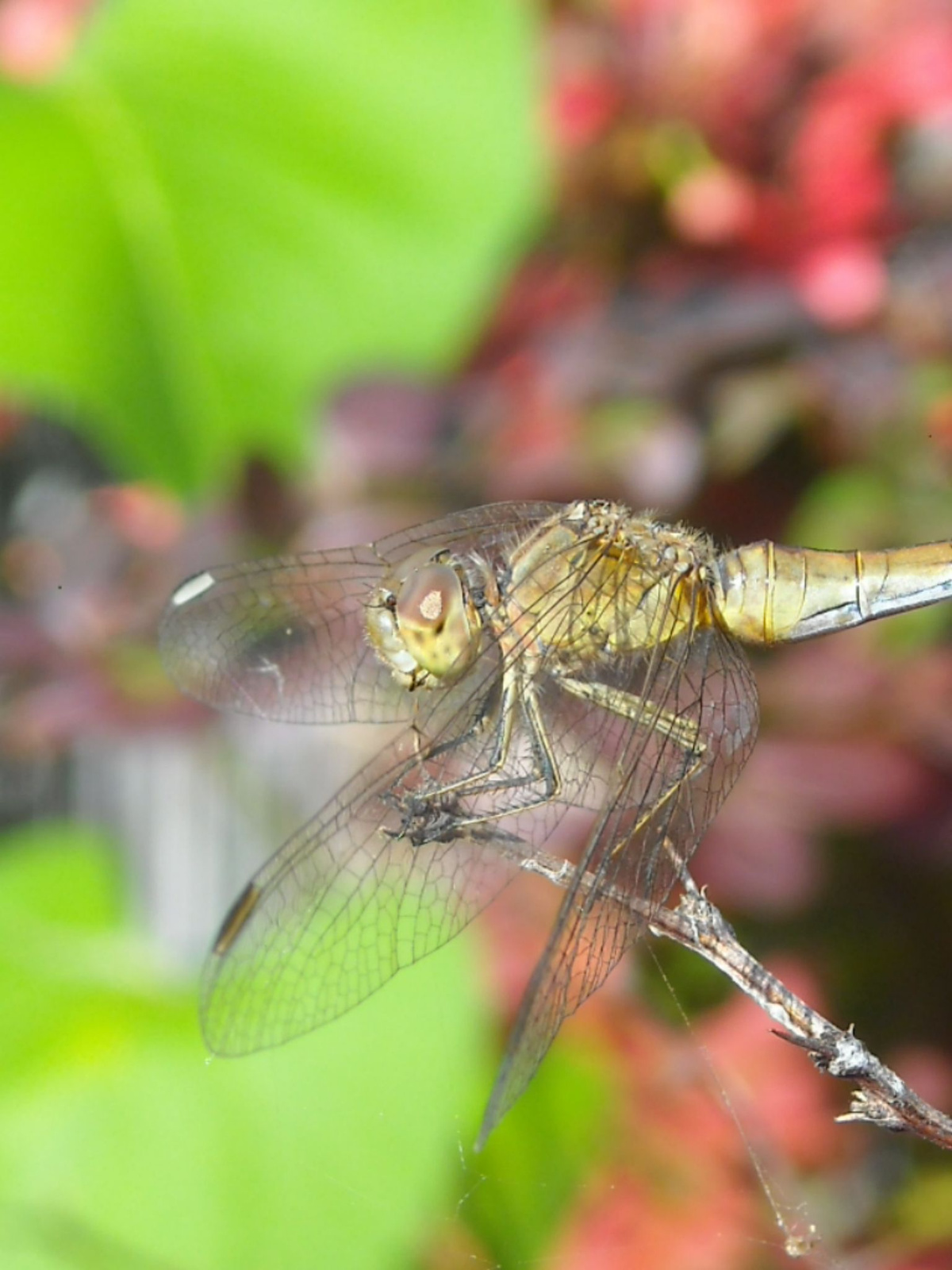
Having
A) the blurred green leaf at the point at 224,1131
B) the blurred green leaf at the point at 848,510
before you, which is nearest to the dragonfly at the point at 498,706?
the blurred green leaf at the point at 224,1131

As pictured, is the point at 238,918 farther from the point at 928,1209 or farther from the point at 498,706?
the point at 928,1209

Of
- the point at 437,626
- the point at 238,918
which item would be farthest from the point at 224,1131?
the point at 437,626

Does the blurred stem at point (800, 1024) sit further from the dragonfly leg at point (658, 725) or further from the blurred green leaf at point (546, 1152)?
the blurred green leaf at point (546, 1152)

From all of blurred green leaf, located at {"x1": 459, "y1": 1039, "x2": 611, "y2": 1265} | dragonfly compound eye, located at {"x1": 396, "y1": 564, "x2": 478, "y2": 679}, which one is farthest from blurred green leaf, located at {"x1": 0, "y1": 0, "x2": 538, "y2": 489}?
blurred green leaf, located at {"x1": 459, "y1": 1039, "x2": 611, "y2": 1265}

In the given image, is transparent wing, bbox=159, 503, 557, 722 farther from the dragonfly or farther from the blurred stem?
the blurred stem

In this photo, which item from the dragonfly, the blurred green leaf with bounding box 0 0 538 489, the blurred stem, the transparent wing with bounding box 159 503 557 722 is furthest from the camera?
the blurred green leaf with bounding box 0 0 538 489

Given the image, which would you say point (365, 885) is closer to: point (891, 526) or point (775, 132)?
point (891, 526)
